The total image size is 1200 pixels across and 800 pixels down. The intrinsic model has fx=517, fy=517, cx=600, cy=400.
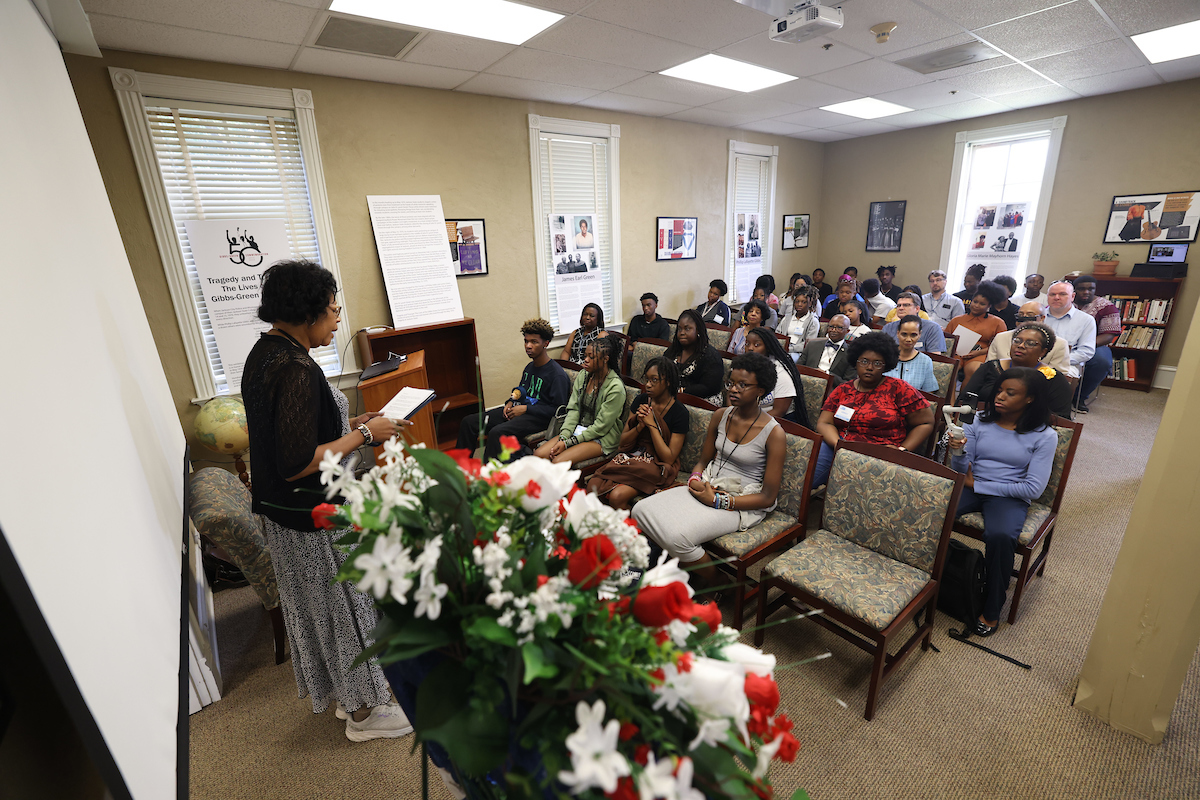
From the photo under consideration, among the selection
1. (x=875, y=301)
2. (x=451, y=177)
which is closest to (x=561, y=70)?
(x=451, y=177)

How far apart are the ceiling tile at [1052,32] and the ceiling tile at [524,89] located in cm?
321

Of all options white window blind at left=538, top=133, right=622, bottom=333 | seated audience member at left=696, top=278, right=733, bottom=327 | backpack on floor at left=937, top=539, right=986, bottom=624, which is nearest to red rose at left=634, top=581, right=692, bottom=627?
backpack on floor at left=937, top=539, right=986, bottom=624

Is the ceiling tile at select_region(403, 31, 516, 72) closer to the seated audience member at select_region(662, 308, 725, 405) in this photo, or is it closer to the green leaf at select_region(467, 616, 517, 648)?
the seated audience member at select_region(662, 308, 725, 405)

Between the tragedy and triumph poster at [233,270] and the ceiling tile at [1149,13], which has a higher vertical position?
the ceiling tile at [1149,13]

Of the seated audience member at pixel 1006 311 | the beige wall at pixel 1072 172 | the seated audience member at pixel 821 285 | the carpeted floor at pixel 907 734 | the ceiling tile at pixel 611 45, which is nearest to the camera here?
the carpeted floor at pixel 907 734

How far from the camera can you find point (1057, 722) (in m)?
2.07

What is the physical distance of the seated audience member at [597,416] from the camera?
328 cm

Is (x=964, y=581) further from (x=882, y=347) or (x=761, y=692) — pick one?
(x=761, y=692)

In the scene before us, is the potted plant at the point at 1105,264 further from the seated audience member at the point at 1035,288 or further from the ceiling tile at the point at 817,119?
the ceiling tile at the point at 817,119

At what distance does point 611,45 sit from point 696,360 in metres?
2.36

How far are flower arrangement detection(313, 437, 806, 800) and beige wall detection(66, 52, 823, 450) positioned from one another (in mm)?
4024

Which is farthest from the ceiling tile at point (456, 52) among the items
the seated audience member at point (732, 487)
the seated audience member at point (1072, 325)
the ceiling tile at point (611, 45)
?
the seated audience member at point (1072, 325)

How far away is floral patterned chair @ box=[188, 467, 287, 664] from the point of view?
2.27 metres

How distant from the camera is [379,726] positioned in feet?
7.06
